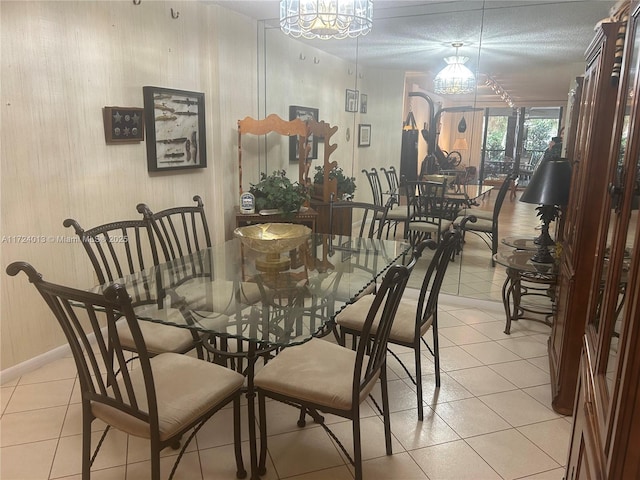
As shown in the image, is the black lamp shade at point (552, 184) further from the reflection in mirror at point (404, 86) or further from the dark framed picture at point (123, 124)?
the dark framed picture at point (123, 124)

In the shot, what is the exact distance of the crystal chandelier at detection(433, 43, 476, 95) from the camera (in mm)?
3729

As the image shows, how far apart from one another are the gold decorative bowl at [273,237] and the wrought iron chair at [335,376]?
2.08 feet

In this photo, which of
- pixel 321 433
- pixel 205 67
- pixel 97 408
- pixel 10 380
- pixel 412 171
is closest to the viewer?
pixel 97 408

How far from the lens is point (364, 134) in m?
4.21

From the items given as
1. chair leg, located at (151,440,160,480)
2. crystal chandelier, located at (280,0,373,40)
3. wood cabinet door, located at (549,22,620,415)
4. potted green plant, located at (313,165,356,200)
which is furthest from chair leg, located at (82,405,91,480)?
potted green plant, located at (313,165,356,200)

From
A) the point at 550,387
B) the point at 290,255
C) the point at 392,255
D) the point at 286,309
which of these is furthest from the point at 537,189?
the point at 286,309

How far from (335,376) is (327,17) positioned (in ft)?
5.76

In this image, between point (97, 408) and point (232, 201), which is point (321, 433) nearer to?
point (97, 408)

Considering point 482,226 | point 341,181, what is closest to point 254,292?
point 341,181

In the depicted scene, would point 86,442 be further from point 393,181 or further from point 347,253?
point 393,181

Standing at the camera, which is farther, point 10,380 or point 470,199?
point 470,199

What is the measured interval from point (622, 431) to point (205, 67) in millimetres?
3857

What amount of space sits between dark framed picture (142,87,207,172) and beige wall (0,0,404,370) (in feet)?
0.25

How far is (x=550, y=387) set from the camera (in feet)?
8.71
